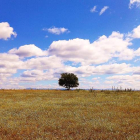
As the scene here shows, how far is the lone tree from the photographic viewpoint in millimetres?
85881

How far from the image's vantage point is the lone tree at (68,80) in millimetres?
85881

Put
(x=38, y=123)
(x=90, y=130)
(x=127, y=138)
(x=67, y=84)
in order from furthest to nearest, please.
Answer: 1. (x=67, y=84)
2. (x=38, y=123)
3. (x=90, y=130)
4. (x=127, y=138)

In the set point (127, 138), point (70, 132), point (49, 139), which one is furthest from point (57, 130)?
point (127, 138)

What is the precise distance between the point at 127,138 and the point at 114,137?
0.64 meters

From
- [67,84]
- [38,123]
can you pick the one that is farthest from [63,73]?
[38,123]

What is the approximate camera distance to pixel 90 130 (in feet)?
33.4

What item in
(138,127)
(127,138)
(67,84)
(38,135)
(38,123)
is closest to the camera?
(127,138)

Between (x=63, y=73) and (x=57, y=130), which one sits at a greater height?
(x=63, y=73)

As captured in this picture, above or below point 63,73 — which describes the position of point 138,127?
below

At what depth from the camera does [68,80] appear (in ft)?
282

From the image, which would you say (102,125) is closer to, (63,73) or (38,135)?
(38,135)

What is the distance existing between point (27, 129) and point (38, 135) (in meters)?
1.29

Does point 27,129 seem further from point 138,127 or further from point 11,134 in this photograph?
point 138,127

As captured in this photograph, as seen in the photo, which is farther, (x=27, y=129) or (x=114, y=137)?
(x=27, y=129)
